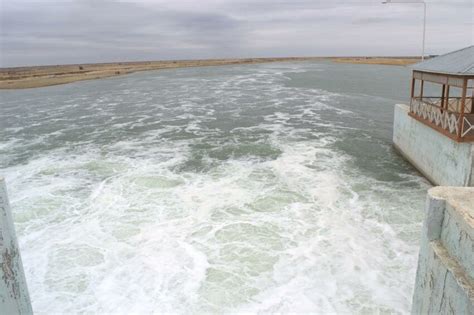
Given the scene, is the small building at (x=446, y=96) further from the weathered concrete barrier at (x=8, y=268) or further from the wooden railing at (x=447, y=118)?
the weathered concrete barrier at (x=8, y=268)

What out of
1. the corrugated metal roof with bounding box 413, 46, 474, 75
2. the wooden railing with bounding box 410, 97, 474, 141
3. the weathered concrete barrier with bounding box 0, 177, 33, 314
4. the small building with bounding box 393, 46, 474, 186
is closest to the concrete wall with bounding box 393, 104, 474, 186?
the small building with bounding box 393, 46, 474, 186

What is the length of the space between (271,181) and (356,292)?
655 centimetres

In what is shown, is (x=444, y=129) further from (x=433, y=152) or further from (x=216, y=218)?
(x=216, y=218)

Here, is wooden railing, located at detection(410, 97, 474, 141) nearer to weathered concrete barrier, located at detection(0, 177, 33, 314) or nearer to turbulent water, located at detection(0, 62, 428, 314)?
turbulent water, located at detection(0, 62, 428, 314)

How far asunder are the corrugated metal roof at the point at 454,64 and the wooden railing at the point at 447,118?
4.03 ft

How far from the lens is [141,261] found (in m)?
8.95

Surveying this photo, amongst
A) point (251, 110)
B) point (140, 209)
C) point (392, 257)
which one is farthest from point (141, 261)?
point (251, 110)

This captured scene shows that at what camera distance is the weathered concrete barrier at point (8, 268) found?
5344mm

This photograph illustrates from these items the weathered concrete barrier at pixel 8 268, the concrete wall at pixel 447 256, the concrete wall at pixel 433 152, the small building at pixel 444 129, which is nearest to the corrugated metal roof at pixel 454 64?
the small building at pixel 444 129

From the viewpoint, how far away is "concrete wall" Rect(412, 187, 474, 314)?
458 centimetres

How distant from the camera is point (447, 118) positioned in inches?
454

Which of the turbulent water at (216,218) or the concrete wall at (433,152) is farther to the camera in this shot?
the concrete wall at (433,152)

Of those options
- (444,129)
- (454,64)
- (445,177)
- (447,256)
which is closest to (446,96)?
(454,64)

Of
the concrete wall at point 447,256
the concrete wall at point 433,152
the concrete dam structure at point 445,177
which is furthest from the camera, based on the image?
the concrete wall at point 433,152
